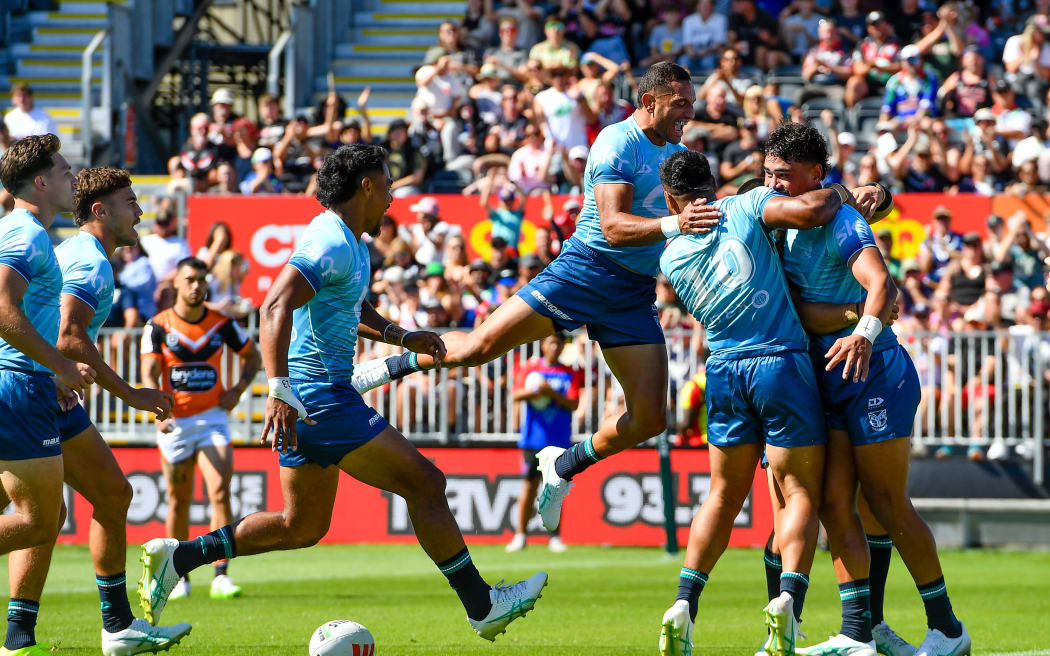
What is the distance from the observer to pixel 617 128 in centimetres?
859

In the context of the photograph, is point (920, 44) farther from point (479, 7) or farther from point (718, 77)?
point (479, 7)

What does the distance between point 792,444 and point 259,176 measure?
1463 cm

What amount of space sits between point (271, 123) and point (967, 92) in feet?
33.0

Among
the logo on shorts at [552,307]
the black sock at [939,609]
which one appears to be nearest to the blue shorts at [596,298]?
the logo on shorts at [552,307]

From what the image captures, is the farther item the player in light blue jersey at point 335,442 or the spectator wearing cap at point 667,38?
the spectator wearing cap at point 667,38

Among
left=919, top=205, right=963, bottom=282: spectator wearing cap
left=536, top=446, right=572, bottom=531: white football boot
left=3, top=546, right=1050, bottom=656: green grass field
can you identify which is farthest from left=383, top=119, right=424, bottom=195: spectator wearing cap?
left=536, top=446, right=572, bottom=531: white football boot

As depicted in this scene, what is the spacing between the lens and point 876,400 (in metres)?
7.37

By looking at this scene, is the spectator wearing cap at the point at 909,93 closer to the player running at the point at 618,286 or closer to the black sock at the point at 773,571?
the player running at the point at 618,286

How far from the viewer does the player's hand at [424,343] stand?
8.62 meters

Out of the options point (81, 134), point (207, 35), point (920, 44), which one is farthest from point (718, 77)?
point (207, 35)

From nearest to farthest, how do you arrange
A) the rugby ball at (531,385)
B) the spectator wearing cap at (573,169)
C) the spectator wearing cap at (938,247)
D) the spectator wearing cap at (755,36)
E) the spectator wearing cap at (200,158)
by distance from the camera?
the rugby ball at (531,385), the spectator wearing cap at (938,247), the spectator wearing cap at (573,169), the spectator wearing cap at (200,158), the spectator wearing cap at (755,36)

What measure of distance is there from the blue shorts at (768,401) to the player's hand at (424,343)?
5.83 ft

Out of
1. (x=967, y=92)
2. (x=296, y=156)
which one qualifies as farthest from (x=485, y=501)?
(x=967, y=92)

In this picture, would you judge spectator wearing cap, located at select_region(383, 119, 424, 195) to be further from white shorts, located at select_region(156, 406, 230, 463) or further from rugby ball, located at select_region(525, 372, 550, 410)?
white shorts, located at select_region(156, 406, 230, 463)
